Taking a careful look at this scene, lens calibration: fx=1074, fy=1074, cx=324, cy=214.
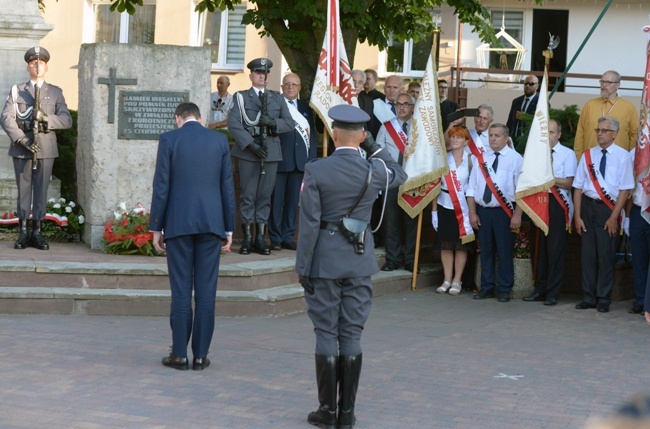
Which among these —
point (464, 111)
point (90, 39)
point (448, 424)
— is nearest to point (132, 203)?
point (464, 111)

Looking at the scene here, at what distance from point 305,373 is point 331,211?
175 centimetres

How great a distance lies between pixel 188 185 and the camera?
25.3 feet

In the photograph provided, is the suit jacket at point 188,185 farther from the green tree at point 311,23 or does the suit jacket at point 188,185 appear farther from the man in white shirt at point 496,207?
the green tree at point 311,23

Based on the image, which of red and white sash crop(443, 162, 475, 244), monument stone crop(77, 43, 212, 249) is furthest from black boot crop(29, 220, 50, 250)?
red and white sash crop(443, 162, 475, 244)

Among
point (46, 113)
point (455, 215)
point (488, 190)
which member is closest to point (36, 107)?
point (46, 113)

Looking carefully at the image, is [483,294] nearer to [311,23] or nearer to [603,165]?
[603,165]

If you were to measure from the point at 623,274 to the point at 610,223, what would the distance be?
1.22 metres

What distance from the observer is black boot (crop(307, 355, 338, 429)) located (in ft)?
20.7

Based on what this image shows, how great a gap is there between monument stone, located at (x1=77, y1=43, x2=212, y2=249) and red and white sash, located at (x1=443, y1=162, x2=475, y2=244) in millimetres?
2938

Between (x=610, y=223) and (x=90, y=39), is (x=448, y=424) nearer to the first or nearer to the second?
(x=610, y=223)

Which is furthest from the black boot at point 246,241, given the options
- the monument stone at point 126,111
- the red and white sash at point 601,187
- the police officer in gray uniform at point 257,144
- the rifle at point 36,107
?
the red and white sash at point 601,187

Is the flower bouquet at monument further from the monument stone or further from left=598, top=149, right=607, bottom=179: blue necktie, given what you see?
left=598, top=149, right=607, bottom=179: blue necktie

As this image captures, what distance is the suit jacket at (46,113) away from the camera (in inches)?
438

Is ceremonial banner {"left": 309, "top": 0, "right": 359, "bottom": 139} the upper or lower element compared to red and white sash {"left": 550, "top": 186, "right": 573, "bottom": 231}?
upper
